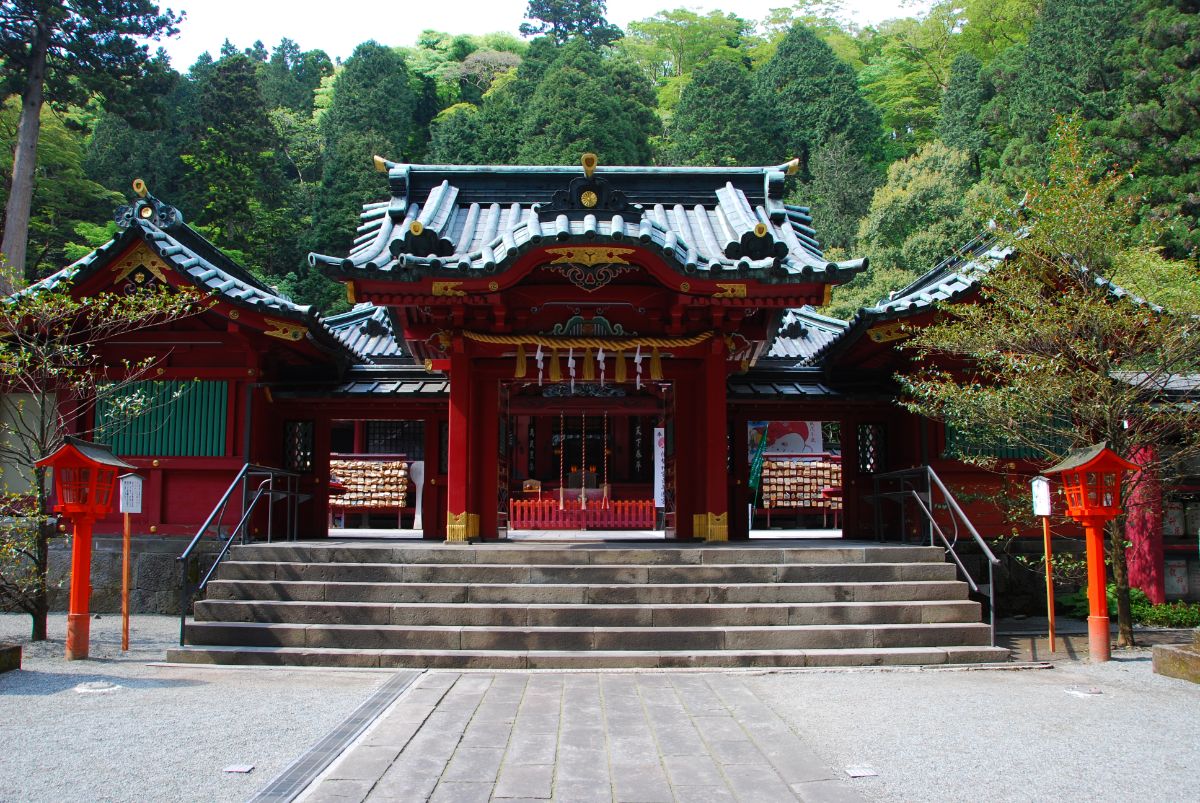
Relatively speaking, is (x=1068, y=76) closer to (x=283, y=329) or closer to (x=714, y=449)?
(x=714, y=449)

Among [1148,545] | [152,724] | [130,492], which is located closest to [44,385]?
[130,492]

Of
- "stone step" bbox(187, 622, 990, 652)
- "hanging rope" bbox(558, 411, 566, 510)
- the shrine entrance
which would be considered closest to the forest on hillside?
"stone step" bbox(187, 622, 990, 652)

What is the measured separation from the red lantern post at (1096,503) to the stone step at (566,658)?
1.17 meters

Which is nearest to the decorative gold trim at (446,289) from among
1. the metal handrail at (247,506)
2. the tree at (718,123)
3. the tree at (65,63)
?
the metal handrail at (247,506)

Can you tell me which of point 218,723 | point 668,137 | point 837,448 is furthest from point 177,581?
point 668,137

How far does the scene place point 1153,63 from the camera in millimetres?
26016

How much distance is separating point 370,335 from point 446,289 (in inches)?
249

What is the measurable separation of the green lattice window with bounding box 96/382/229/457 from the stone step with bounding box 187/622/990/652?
3.86 metres

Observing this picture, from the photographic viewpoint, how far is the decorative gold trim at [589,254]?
9.84 metres

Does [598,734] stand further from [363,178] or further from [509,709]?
[363,178]

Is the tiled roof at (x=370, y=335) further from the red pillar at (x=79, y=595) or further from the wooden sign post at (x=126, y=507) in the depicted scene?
the red pillar at (x=79, y=595)

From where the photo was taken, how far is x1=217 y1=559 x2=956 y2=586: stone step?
30.5 feet

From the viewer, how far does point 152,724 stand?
6055mm

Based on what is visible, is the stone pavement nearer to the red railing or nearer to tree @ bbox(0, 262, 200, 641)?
tree @ bbox(0, 262, 200, 641)
